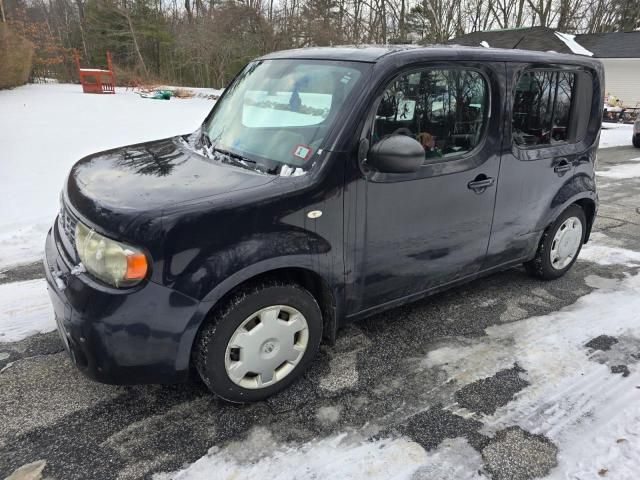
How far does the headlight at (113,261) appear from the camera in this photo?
6.73ft

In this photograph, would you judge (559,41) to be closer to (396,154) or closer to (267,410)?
(396,154)

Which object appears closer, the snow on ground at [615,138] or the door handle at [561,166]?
the door handle at [561,166]

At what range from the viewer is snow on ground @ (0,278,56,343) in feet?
10.3

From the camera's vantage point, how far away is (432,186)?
2854 mm

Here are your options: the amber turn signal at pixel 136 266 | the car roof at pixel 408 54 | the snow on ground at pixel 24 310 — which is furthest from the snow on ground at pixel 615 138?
the amber turn signal at pixel 136 266

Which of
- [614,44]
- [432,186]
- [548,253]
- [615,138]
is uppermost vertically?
[614,44]

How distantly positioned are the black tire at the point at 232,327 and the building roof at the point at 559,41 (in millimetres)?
27481

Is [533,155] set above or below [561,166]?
above

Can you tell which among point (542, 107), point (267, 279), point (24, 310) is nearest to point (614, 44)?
point (542, 107)

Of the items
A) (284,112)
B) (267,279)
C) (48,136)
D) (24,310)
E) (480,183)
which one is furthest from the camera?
(48,136)

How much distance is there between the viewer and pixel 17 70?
19.7 meters

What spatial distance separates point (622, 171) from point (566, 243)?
257 inches

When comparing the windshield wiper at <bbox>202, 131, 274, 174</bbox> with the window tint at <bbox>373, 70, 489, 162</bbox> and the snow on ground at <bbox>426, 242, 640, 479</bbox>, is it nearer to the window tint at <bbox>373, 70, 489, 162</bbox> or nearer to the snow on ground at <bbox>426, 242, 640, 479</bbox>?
the window tint at <bbox>373, 70, 489, 162</bbox>

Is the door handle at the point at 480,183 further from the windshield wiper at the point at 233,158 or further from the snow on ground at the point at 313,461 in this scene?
the snow on ground at the point at 313,461
